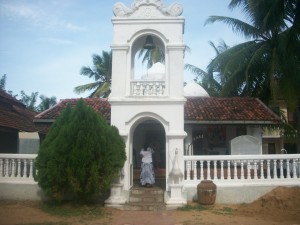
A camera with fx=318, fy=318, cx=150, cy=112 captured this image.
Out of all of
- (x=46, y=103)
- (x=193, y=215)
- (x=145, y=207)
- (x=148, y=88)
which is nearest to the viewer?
(x=193, y=215)

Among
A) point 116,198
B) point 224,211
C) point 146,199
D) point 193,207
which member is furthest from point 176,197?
point 116,198

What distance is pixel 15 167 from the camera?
11.0 m

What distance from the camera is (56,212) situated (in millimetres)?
9281

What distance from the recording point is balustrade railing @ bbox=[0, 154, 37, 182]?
10.8 metres

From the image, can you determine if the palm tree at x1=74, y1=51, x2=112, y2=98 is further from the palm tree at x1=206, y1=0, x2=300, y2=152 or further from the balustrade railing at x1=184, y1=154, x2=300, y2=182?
the balustrade railing at x1=184, y1=154, x2=300, y2=182

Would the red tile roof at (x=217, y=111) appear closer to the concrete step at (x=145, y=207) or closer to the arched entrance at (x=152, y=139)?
the arched entrance at (x=152, y=139)

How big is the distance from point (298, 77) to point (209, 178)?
8.11 meters

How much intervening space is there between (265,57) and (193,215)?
11.5 meters

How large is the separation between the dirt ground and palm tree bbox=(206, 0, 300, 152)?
22.1 feet

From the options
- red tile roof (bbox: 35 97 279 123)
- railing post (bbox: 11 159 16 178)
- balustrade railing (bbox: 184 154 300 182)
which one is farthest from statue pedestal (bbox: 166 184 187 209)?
railing post (bbox: 11 159 16 178)

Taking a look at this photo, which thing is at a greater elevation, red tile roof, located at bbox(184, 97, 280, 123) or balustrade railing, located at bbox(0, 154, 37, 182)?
red tile roof, located at bbox(184, 97, 280, 123)

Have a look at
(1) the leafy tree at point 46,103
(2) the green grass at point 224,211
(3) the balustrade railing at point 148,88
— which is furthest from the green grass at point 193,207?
(1) the leafy tree at point 46,103

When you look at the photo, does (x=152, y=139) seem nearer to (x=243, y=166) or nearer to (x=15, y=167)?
(x=243, y=166)

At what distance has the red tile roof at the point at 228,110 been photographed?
13.7 meters
